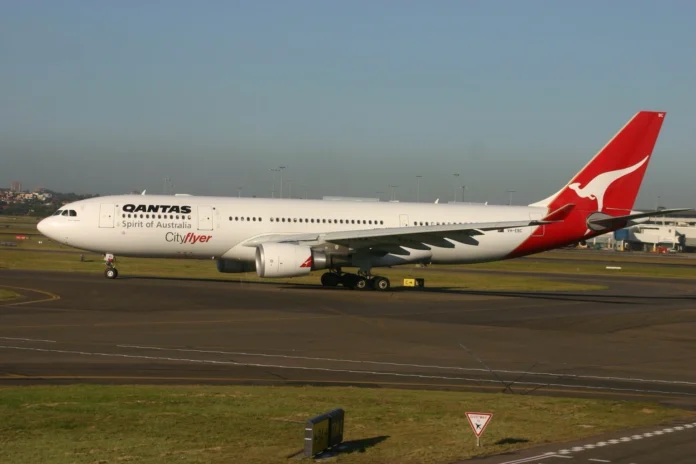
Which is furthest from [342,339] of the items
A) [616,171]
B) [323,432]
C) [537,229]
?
[616,171]

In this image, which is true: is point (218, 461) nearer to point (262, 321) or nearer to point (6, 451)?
point (6, 451)

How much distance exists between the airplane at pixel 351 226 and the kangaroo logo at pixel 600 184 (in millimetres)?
56

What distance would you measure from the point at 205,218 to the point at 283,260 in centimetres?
568

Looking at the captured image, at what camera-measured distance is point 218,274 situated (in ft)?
185

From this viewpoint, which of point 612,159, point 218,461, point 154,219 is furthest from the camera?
point 612,159

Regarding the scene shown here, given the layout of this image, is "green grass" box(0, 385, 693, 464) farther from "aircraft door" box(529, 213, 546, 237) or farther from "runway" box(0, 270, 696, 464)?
"aircraft door" box(529, 213, 546, 237)

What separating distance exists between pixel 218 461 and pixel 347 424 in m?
3.31

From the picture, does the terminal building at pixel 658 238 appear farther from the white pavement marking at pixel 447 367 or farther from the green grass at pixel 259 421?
the green grass at pixel 259 421

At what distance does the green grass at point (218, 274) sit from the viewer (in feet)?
177

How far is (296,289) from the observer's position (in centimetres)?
4572

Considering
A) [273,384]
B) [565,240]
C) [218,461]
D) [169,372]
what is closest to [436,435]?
[218,461]

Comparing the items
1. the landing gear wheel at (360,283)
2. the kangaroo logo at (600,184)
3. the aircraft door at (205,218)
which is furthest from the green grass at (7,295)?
the kangaroo logo at (600,184)

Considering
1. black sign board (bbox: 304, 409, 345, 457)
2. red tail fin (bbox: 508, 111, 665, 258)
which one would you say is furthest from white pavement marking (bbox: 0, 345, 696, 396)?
red tail fin (bbox: 508, 111, 665, 258)

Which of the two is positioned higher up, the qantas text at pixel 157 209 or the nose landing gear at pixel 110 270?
the qantas text at pixel 157 209
